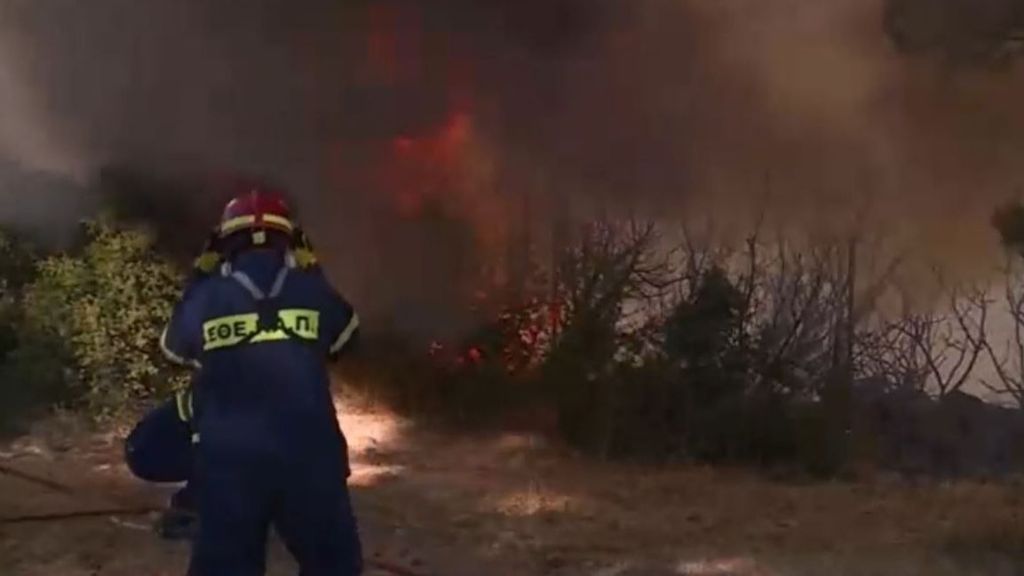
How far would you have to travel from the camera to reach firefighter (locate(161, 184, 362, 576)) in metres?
5.11

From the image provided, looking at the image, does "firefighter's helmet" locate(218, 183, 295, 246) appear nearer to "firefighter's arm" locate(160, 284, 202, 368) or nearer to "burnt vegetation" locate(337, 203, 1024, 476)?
"firefighter's arm" locate(160, 284, 202, 368)

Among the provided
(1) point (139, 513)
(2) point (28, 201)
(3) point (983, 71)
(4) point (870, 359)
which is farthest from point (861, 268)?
(2) point (28, 201)

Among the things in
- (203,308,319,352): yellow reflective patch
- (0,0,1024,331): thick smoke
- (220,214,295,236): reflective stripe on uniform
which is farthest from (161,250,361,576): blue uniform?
(0,0,1024,331): thick smoke

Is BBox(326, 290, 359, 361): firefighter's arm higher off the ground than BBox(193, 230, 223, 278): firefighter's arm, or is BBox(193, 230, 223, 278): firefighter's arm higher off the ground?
BBox(193, 230, 223, 278): firefighter's arm

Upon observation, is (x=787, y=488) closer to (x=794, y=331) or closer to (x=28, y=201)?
(x=794, y=331)

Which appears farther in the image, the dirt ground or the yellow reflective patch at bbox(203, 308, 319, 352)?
the dirt ground

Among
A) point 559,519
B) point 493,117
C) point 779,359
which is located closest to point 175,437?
point 559,519

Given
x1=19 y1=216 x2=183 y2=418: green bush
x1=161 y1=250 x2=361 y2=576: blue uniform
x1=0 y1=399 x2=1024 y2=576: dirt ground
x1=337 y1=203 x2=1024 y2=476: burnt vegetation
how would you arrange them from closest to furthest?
x1=161 y1=250 x2=361 y2=576: blue uniform, x1=0 y1=399 x2=1024 y2=576: dirt ground, x1=337 y1=203 x2=1024 y2=476: burnt vegetation, x1=19 y1=216 x2=183 y2=418: green bush

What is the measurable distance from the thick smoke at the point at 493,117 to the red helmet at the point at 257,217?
3.43m

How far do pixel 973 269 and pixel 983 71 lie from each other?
241cm

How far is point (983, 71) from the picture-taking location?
7.54 m

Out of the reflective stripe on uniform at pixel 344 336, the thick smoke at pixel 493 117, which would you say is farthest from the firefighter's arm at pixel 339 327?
the thick smoke at pixel 493 117

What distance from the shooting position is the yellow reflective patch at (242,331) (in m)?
5.17

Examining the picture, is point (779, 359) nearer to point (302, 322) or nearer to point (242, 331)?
point (302, 322)
